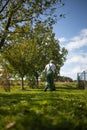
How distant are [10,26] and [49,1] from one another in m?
4.04

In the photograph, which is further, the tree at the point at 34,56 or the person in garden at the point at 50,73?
the tree at the point at 34,56

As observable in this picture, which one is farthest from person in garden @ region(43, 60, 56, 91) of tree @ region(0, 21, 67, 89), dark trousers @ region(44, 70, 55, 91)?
tree @ region(0, 21, 67, 89)

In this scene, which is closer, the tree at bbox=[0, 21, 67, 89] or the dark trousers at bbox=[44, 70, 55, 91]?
the dark trousers at bbox=[44, 70, 55, 91]

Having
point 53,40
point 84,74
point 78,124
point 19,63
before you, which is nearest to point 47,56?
point 53,40

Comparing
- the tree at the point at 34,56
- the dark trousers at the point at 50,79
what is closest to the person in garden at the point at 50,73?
the dark trousers at the point at 50,79

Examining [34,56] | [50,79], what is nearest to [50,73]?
[50,79]

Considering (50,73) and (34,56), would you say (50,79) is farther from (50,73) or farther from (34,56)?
(34,56)

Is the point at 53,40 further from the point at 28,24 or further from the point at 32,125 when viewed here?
the point at 32,125

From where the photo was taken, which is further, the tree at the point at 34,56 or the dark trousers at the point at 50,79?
the tree at the point at 34,56

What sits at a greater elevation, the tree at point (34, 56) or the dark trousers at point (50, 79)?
the tree at point (34, 56)

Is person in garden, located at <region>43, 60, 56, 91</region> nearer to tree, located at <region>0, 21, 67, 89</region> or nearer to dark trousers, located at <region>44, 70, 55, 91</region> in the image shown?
dark trousers, located at <region>44, 70, 55, 91</region>

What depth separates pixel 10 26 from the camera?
24.2 metres

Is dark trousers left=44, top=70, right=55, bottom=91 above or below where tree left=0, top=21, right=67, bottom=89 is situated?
below

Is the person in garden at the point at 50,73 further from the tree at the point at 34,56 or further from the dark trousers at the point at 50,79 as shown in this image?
the tree at the point at 34,56
